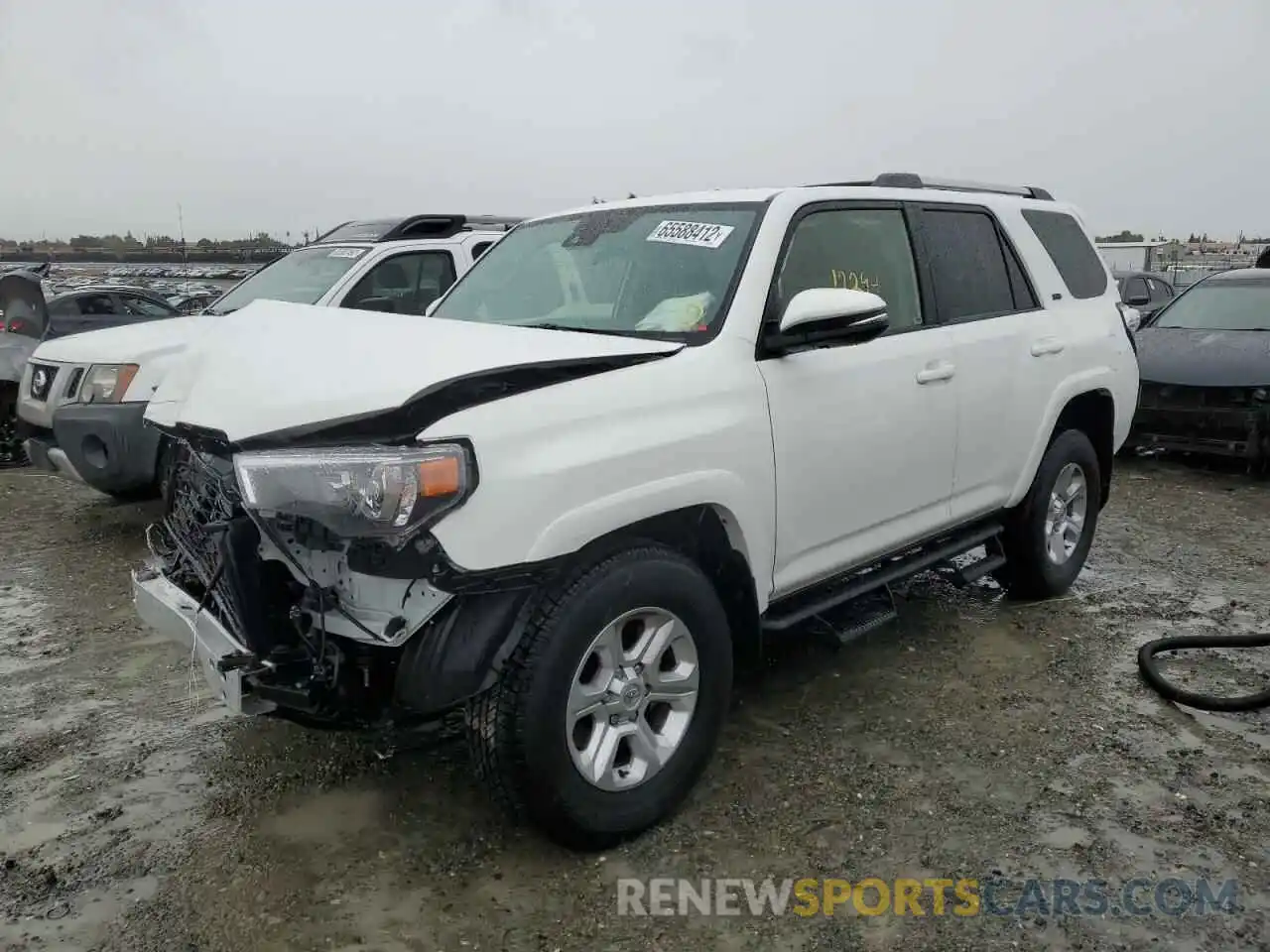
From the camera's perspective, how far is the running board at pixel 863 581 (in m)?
3.50

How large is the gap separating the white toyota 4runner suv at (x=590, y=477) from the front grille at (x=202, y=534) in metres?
0.02

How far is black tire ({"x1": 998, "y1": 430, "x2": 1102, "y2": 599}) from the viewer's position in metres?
4.75

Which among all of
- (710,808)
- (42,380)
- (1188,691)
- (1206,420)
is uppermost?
(42,380)

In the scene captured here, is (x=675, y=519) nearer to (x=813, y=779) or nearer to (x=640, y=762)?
(x=640, y=762)

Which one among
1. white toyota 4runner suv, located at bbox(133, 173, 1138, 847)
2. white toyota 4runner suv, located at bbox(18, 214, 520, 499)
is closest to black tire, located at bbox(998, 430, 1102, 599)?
white toyota 4runner suv, located at bbox(133, 173, 1138, 847)

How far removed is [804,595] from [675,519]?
32.8 inches

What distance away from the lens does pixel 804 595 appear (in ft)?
12.0

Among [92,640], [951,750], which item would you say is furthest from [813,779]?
[92,640]

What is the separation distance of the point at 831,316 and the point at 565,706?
1407mm

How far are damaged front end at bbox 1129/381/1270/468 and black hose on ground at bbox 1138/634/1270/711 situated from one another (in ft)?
12.8

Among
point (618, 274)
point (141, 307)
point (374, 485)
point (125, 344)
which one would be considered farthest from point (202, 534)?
point (141, 307)

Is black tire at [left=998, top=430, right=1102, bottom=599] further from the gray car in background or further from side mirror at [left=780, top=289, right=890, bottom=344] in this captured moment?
the gray car in background

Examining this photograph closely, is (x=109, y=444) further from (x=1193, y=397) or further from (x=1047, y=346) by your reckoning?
(x=1193, y=397)

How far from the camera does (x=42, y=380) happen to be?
20.5 feet
